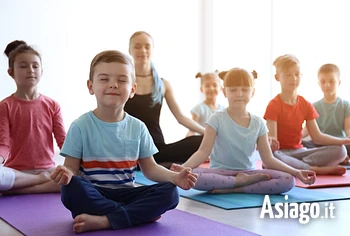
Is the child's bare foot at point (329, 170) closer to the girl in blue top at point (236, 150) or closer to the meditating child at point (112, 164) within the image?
the girl in blue top at point (236, 150)

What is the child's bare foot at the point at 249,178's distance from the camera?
286 cm

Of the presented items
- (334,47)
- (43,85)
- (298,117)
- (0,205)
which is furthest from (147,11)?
(0,205)

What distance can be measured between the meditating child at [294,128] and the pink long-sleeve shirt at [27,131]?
4.49 feet

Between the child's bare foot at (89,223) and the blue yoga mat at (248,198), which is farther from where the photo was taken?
the blue yoga mat at (248,198)

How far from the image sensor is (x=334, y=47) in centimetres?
552

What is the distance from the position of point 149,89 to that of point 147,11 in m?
2.75

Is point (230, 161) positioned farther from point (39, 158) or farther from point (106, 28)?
point (106, 28)

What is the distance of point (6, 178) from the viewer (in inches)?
110

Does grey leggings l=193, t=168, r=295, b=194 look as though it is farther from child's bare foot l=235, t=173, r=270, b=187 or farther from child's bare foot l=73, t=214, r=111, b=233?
child's bare foot l=73, t=214, r=111, b=233

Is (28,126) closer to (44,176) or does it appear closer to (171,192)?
(44,176)

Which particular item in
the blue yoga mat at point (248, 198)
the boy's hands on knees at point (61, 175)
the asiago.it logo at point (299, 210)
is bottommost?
the blue yoga mat at point (248, 198)

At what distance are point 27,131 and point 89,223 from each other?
1.09 metres

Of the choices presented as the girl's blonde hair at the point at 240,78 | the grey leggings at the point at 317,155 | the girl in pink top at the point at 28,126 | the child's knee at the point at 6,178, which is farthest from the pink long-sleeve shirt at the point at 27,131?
the grey leggings at the point at 317,155

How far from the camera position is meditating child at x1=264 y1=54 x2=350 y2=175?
3.55 m
